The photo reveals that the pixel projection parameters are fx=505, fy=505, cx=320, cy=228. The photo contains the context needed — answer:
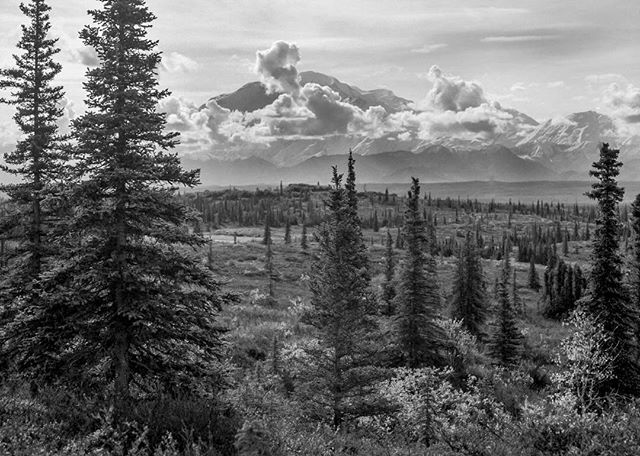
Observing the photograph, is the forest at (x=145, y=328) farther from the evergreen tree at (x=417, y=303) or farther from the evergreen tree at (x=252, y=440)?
the evergreen tree at (x=417, y=303)

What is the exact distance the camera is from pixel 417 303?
102ft

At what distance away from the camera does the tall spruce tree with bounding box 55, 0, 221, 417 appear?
40.1 ft

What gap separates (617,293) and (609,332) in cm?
218

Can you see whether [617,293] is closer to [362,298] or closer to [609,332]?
[609,332]

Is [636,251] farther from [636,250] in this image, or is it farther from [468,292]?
[468,292]

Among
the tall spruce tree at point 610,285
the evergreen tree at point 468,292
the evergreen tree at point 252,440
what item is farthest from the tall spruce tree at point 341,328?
the evergreen tree at point 468,292

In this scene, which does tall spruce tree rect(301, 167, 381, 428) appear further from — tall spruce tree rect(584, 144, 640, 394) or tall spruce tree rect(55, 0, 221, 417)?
tall spruce tree rect(584, 144, 640, 394)

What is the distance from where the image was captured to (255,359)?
3122 cm

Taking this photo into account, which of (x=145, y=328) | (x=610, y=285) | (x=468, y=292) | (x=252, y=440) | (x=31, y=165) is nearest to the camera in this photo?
(x=252, y=440)

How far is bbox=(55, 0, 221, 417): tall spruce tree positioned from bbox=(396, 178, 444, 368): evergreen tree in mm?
19738

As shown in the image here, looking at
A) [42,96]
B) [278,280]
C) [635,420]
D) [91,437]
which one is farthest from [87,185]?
[278,280]

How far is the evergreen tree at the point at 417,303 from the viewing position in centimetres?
3108

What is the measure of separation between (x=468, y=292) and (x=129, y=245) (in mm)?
42426

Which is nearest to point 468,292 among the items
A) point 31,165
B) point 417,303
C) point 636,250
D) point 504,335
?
point 504,335
